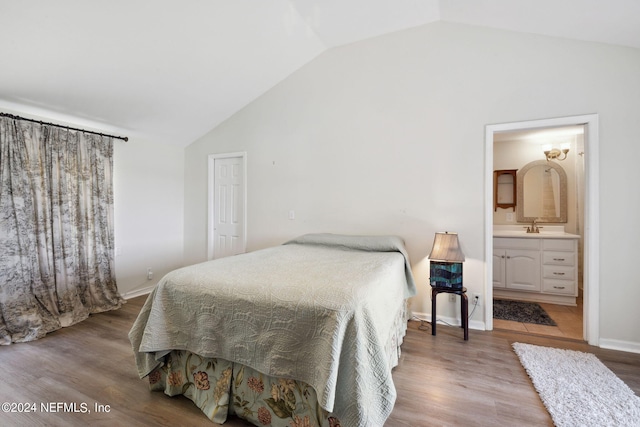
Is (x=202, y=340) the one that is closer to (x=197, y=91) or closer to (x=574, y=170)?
(x=197, y=91)

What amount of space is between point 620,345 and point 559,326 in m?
0.47

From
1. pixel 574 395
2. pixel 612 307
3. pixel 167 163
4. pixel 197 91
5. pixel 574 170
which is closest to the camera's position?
pixel 574 395

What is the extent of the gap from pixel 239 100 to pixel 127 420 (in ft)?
11.1

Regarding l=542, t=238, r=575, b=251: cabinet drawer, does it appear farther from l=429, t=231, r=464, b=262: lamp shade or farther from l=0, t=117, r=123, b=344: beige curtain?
l=0, t=117, r=123, b=344: beige curtain

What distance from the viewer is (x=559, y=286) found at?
130 inches

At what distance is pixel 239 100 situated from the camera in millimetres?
3660

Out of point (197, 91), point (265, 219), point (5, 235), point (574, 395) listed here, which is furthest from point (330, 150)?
point (5, 235)

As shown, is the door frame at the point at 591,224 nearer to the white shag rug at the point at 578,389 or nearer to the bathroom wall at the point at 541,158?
the white shag rug at the point at 578,389

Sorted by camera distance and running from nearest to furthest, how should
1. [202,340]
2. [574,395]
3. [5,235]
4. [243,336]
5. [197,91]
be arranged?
[243,336] → [202,340] → [574,395] → [5,235] → [197,91]

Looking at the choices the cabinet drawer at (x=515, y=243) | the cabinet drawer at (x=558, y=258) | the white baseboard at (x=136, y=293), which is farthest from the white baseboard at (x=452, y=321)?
the white baseboard at (x=136, y=293)

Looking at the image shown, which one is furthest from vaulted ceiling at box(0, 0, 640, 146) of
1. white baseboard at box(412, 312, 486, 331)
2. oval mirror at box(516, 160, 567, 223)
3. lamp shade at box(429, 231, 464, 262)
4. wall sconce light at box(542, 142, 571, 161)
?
white baseboard at box(412, 312, 486, 331)

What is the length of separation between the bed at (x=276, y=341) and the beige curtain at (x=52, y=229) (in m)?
1.84

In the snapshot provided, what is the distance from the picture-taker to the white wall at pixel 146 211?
11.6 ft

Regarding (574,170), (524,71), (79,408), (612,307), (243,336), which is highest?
(524,71)
